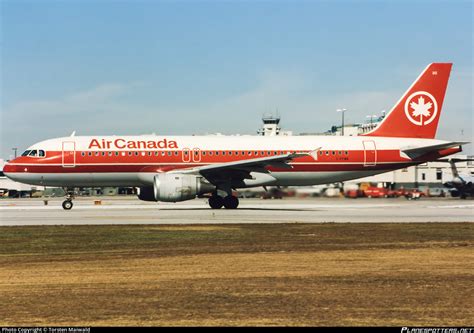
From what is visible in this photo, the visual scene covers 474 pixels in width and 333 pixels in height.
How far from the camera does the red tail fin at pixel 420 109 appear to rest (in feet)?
143

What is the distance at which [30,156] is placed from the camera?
3975cm

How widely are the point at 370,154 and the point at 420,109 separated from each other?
5.21 m

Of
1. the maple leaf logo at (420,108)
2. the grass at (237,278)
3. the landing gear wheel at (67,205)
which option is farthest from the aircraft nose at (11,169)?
the maple leaf logo at (420,108)

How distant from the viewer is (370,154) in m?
41.6

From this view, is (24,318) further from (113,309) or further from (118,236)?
(118,236)

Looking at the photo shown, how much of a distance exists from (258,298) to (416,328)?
3059 millimetres

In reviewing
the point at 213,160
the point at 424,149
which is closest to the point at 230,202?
the point at 213,160

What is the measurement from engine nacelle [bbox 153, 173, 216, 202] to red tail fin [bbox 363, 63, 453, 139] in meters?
13.2

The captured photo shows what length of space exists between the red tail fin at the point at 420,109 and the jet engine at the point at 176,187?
1297 cm

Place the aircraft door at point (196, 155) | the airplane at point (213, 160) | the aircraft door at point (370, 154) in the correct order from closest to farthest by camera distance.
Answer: the airplane at point (213, 160) < the aircraft door at point (196, 155) < the aircraft door at point (370, 154)

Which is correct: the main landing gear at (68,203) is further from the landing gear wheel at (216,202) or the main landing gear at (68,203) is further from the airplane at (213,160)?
the landing gear wheel at (216,202)

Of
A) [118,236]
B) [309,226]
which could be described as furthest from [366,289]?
[309,226]

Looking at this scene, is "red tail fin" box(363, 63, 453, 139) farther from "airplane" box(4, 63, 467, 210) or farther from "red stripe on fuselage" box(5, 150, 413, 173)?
"red stripe on fuselage" box(5, 150, 413, 173)

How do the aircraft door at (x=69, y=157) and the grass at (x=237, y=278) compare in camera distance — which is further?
the aircraft door at (x=69, y=157)
